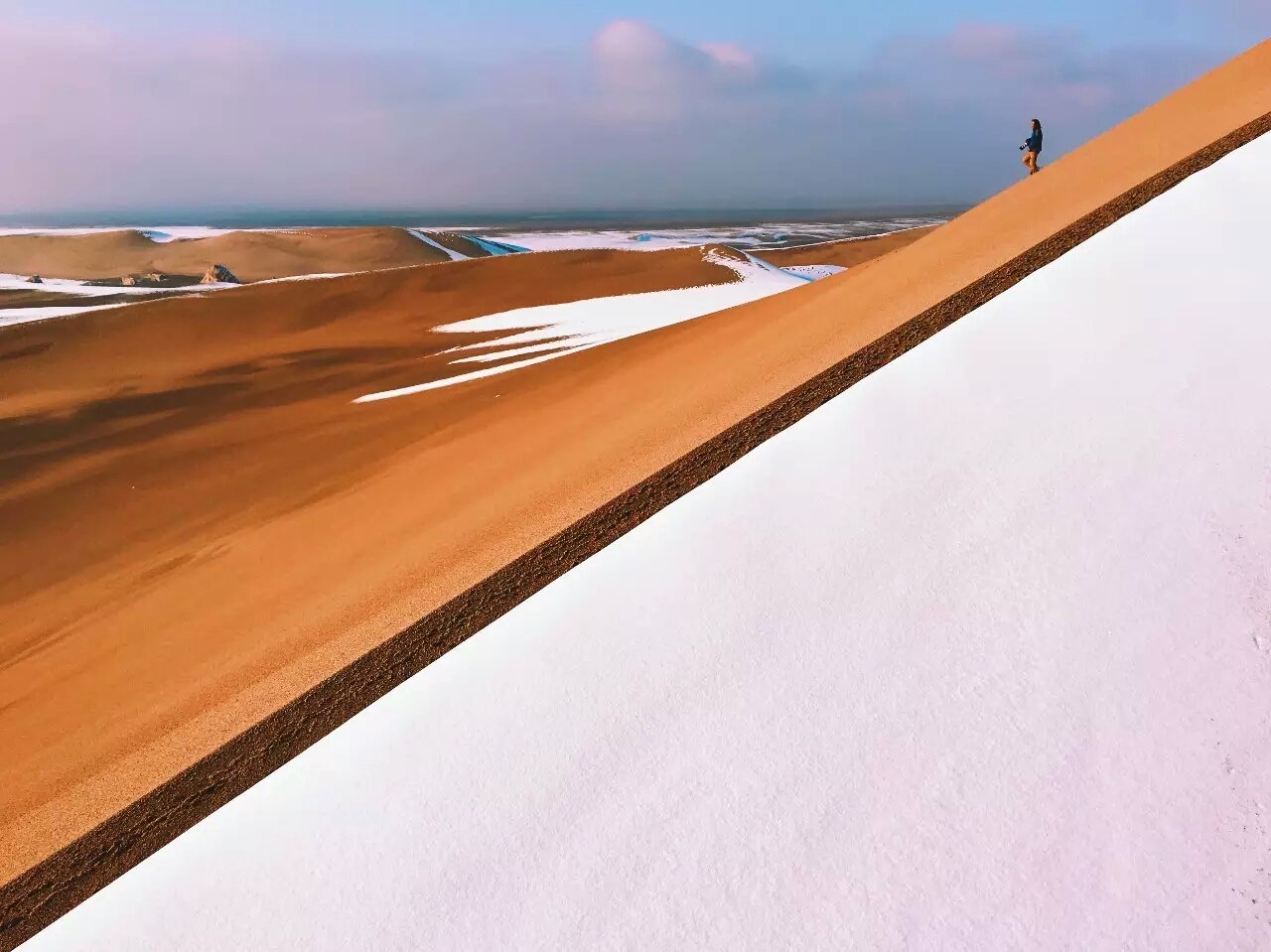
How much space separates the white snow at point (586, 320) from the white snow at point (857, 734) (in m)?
8.50

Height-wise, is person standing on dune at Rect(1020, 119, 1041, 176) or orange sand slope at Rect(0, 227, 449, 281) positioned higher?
person standing on dune at Rect(1020, 119, 1041, 176)

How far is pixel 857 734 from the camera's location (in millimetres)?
2246

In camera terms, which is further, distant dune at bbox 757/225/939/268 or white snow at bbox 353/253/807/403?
distant dune at bbox 757/225/939/268

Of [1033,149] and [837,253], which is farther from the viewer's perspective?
[837,253]

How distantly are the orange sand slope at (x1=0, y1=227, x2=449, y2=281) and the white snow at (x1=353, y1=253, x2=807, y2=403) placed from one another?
2288cm

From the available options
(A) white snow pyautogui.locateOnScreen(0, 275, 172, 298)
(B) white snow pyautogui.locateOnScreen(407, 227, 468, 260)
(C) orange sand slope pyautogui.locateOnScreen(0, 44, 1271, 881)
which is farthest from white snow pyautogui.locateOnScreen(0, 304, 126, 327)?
(B) white snow pyautogui.locateOnScreen(407, 227, 468, 260)

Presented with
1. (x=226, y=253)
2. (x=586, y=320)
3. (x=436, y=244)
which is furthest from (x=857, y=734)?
(x=226, y=253)

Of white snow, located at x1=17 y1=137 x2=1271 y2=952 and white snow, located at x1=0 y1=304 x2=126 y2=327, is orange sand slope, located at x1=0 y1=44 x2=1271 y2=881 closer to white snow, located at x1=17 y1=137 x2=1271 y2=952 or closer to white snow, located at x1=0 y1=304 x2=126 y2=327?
white snow, located at x1=17 y1=137 x2=1271 y2=952

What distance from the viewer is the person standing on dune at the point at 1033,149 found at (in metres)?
8.15

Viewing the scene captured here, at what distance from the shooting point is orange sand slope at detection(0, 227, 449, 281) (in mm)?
39031

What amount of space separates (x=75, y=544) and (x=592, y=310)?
10619 millimetres

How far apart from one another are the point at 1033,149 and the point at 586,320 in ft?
28.8

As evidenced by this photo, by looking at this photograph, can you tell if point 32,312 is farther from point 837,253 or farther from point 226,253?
point 837,253

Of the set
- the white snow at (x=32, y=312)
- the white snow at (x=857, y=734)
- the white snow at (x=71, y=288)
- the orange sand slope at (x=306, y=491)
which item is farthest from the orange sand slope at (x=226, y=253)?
the white snow at (x=857, y=734)
